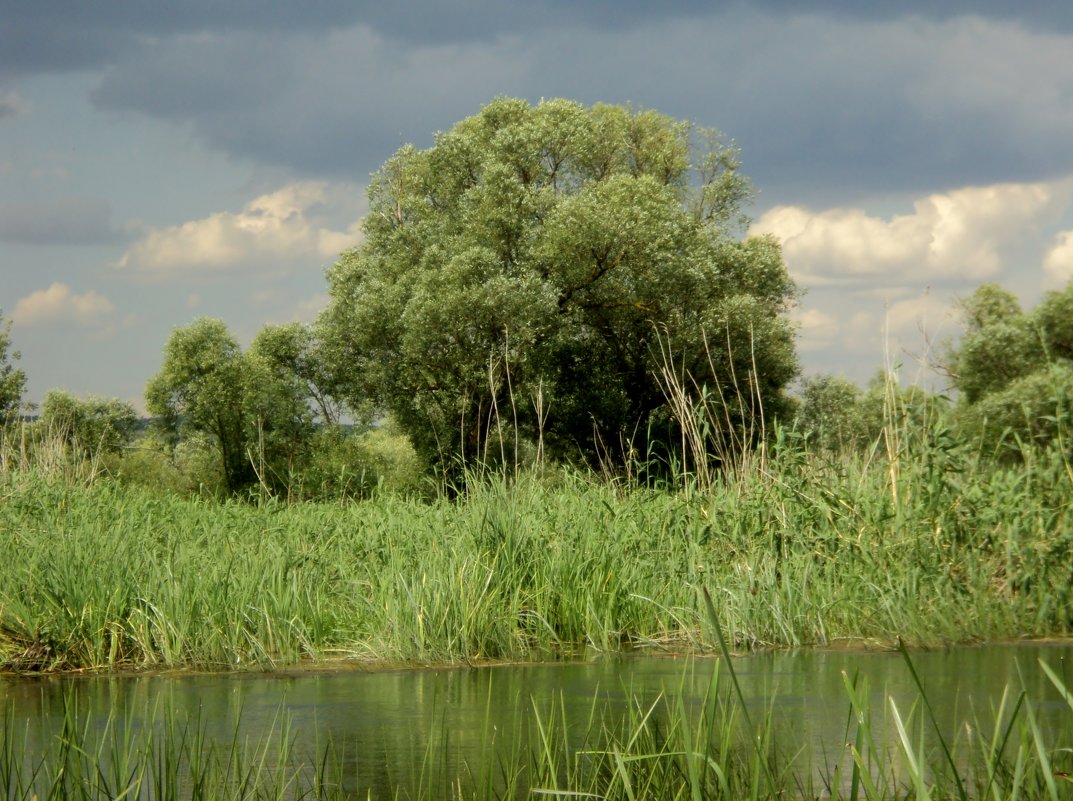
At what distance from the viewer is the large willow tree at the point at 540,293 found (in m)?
26.0

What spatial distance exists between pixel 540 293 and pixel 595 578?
19.6 m

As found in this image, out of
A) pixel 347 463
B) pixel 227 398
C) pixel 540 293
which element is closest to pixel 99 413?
pixel 227 398

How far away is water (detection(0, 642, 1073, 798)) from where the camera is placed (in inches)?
146

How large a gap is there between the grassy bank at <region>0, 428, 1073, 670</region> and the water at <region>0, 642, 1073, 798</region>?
301 millimetres

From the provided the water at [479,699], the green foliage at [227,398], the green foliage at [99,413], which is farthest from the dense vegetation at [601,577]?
the green foliage at [99,413]

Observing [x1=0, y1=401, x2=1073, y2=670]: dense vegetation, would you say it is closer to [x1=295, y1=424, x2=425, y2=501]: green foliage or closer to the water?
the water

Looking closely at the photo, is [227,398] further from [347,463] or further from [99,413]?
[99,413]

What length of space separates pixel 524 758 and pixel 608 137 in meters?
30.4

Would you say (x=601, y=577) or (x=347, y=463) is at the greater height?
(x=347, y=463)

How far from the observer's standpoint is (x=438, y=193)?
102ft

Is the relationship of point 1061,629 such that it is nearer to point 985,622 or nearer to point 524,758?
point 985,622

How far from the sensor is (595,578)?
6680 millimetres

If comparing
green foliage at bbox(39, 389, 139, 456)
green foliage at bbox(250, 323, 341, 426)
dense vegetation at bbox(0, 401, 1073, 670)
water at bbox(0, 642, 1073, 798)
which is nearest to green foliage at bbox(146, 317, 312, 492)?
green foliage at bbox(250, 323, 341, 426)

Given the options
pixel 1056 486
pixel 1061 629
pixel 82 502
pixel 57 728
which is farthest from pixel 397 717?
pixel 82 502
